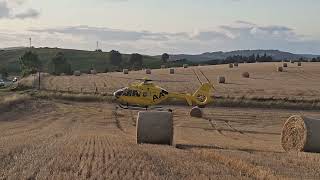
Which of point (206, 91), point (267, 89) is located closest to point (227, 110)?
point (206, 91)

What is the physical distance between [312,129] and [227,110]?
23.6m

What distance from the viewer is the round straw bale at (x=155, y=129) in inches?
854

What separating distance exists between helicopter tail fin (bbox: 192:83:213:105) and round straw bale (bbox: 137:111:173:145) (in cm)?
2218

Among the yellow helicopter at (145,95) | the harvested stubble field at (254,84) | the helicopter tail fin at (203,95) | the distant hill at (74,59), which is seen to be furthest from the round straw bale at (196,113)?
the distant hill at (74,59)

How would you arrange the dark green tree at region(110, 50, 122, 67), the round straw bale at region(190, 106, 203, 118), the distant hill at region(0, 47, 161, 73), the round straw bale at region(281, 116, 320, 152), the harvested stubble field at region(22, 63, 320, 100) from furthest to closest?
the distant hill at region(0, 47, 161, 73)
the dark green tree at region(110, 50, 122, 67)
the harvested stubble field at region(22, 63, 320, 100)
the round straw bale at region(190, 106, 203, 118)
the round straw bale at region(281, 116, 320, 152)

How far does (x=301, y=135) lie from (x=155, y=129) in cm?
510

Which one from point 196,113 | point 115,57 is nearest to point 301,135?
point 196,113

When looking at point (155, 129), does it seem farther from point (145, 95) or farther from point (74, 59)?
point (74, 59)

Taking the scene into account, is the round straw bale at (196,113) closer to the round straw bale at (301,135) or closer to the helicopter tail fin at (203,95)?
the helicopter tail fin at (203,95)

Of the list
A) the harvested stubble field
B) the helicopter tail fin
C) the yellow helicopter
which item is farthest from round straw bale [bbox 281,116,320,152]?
the harvested stubble field

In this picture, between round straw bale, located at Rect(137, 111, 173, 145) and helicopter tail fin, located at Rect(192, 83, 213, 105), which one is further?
helicopter tail fin, located at Rect(192, 83, 213, 105)

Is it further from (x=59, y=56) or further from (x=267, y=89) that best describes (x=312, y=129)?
(x=59, y=56)

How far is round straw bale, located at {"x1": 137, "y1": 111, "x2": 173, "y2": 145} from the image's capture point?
71.2 ft

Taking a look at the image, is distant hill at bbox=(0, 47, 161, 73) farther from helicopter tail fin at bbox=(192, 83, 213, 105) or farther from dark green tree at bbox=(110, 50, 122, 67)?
helicopter tail fin at bbox=(192, 83, 213, 105)
